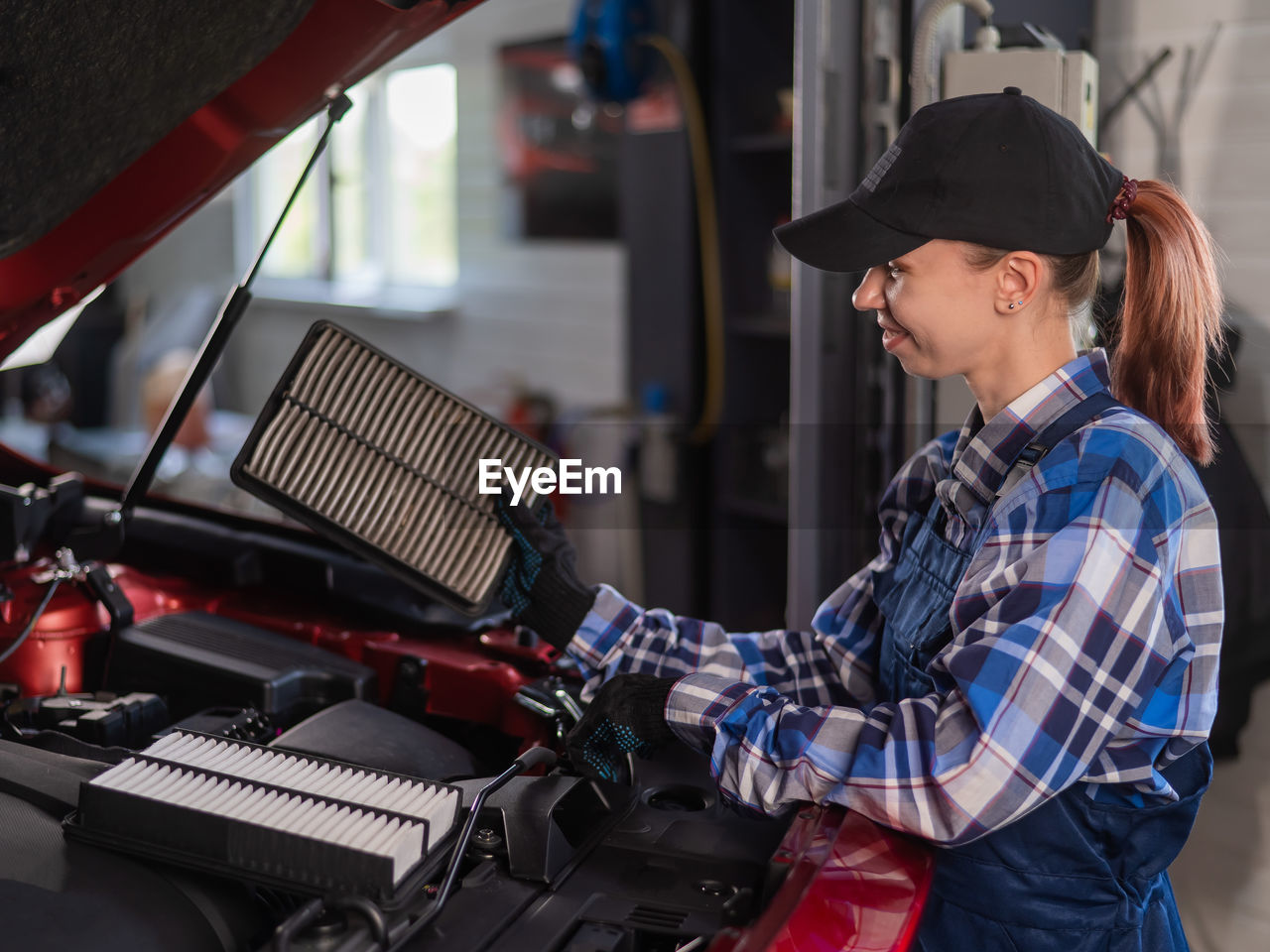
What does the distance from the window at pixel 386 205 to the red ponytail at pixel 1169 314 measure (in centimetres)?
452

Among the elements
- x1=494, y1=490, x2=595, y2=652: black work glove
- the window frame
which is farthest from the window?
x1=494, y1=490, x2=595, y2=652: black work glove

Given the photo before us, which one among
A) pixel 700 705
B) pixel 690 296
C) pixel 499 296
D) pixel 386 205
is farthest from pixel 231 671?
pixel 386 205

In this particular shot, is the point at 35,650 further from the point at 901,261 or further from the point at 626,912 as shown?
the point at 901,261

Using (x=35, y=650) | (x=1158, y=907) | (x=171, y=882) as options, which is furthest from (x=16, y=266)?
(x=1158, y=907)

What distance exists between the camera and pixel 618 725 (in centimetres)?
108

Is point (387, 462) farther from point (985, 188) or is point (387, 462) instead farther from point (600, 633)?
point (985, 188)

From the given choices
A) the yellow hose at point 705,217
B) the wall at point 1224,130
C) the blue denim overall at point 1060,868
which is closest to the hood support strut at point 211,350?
the blue denim overall at point 1060,868

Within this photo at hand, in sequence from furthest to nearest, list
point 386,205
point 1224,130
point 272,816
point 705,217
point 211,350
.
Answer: point 386,205
point 705,217
point 1224,130
point 211,350
point 272,816

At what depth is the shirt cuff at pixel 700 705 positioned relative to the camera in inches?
41.3

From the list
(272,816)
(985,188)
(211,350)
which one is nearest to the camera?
(272,816)

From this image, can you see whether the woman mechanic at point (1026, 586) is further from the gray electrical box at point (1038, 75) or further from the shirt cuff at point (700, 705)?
the gray electrical box at point (1038, 75)

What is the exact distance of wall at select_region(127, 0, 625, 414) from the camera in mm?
4613

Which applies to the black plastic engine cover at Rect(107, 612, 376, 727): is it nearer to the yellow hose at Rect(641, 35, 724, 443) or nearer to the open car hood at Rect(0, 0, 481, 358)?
the open car hood at Rect(0, 0, 481, 358)

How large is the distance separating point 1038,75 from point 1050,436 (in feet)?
2.44
